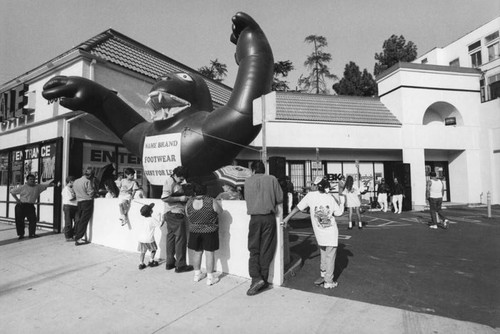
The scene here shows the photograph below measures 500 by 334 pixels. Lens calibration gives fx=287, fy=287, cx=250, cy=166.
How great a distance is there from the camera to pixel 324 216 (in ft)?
12.8

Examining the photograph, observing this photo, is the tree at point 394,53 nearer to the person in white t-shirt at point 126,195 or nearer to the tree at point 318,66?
the tree at point 318,66

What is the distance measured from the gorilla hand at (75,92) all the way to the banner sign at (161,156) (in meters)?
1.41

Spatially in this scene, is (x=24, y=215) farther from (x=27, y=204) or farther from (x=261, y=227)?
(x=261, y=227)

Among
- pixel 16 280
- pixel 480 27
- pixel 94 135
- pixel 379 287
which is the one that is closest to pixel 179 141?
pixel 16 280

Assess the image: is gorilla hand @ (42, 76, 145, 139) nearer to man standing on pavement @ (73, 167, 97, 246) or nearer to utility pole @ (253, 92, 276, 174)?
man standing on pavement @ (73, 167, 97, 246)

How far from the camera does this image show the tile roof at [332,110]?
1453 cm

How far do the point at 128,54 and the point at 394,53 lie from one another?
94.4 feet

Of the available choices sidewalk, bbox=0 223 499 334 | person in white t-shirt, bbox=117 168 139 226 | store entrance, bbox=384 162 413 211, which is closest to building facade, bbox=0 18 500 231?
store entrance, bbox=384 162 413 211

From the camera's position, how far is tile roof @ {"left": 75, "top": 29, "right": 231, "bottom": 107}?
27.6 feet

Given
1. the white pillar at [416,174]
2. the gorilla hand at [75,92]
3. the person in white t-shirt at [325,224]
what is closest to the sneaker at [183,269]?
the person in white t-shirt at [325,224]

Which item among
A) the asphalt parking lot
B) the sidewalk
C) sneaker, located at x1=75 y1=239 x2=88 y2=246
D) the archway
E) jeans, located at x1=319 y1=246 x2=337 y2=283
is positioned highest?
the archway

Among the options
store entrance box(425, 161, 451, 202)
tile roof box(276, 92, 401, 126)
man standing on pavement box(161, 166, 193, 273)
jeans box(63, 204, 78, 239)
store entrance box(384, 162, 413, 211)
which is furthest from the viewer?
store entrance box(425, 161, 451, 202)

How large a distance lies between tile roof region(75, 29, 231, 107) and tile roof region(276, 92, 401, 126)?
14.7 ft

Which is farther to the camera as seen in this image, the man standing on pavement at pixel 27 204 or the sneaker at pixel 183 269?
the man standing on pavement at pixel 27 204
